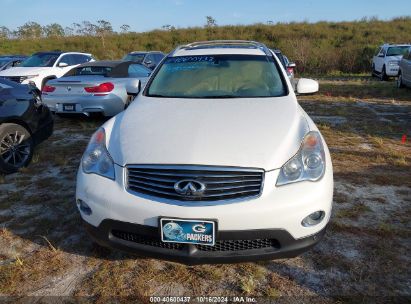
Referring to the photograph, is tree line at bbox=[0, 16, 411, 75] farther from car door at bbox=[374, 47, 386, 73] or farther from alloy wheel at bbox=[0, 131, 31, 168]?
alloy wheel at bbox=[0, 131, 31, 168]

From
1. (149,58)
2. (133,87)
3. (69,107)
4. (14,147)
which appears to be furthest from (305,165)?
(149,58)

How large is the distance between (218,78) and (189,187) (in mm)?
1940

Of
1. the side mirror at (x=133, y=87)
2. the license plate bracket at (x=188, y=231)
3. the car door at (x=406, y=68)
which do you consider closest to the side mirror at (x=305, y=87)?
the side mirror at (x=133, y=87)

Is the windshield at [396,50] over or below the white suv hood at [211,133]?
over

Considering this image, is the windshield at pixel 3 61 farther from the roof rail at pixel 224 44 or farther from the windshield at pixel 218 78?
the windshield at pixel 218 78

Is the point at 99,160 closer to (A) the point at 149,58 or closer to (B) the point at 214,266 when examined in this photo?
(B) the point at 214,266

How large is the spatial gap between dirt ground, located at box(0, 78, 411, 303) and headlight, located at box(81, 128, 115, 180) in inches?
29.5

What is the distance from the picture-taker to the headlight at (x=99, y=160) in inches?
104

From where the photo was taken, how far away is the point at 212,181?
95.1 inches

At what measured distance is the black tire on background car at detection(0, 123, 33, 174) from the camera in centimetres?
473

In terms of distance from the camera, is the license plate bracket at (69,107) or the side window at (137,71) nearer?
the license plate bracket at (69,107)

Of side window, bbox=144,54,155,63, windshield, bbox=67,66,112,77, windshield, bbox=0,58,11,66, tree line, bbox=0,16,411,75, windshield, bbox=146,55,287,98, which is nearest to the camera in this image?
windshield, bbox=146,55,287,98

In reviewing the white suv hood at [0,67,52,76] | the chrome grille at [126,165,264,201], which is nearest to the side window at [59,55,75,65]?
the white suv hood at [0,67,52,76]

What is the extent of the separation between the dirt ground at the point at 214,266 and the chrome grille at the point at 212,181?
68 centimetres
